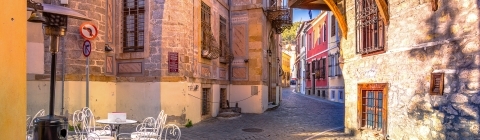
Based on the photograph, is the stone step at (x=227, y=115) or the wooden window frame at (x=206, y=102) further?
the stone step at (x=227, y=115)

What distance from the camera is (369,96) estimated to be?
8.27m

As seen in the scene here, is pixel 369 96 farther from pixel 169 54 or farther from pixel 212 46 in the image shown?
pixel 212 46

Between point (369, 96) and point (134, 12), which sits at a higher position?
point (134, 12)

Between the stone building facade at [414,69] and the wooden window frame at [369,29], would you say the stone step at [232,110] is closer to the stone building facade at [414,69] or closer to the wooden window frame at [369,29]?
the stone building facade at [414,69]

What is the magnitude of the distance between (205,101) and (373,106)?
675 cm

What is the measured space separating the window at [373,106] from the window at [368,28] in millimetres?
832

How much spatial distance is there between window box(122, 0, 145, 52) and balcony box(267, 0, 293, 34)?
797 cm

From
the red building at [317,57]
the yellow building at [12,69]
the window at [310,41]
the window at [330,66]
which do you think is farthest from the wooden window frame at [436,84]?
the window at [310,41]

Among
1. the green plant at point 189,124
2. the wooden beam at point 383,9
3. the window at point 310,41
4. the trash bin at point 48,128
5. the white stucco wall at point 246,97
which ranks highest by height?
the window at point 310,41

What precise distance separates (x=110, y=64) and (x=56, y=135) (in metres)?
5.85

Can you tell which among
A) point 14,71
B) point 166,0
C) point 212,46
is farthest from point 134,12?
point 14,71

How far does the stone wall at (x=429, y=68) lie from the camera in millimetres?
4984

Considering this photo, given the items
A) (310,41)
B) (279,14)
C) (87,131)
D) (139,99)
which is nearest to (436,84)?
(87,131)

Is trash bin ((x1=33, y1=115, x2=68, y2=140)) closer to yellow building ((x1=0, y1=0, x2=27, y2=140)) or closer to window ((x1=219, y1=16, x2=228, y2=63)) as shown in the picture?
yellow building ((x1=0, y1=0, x2=27, y2=140))
